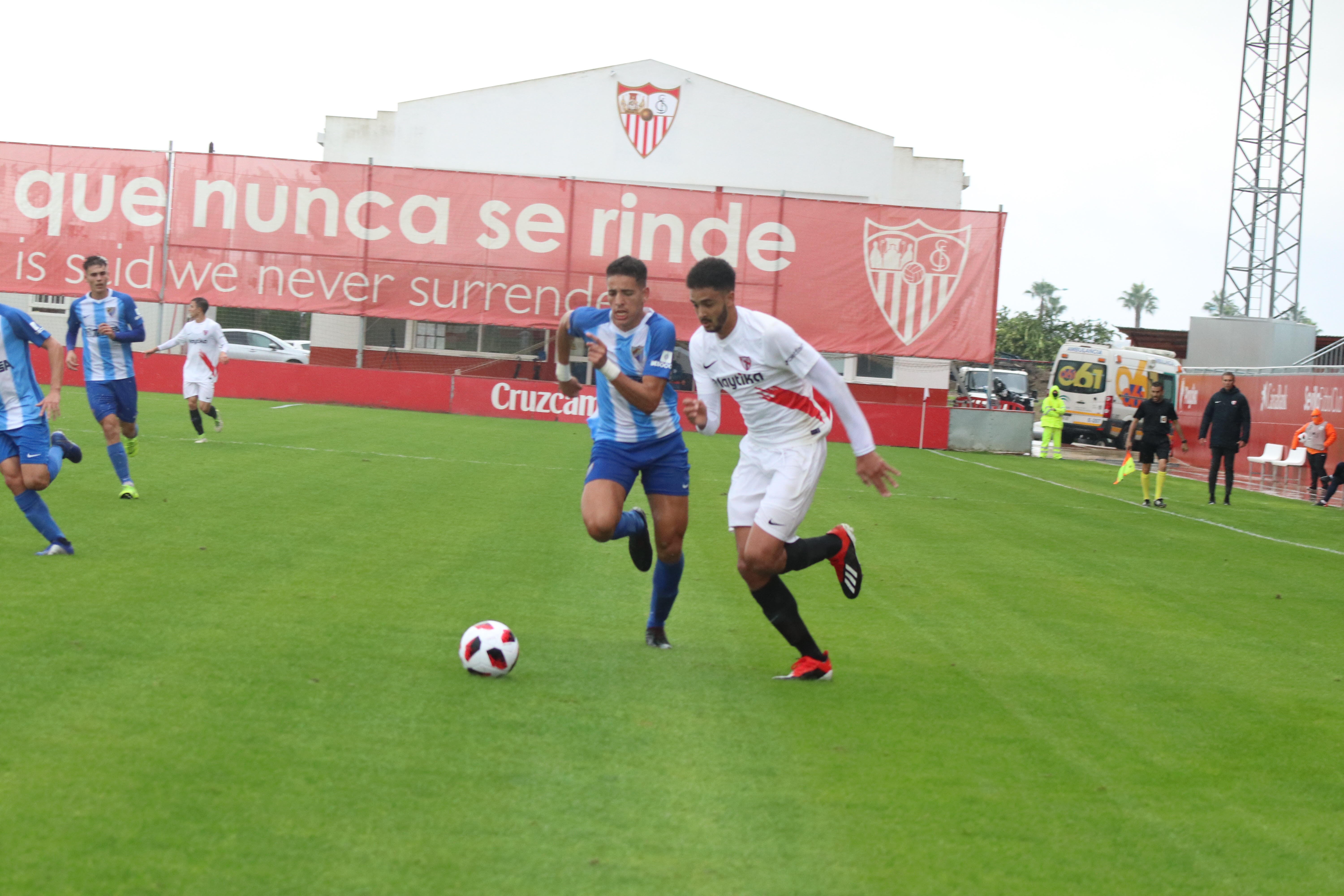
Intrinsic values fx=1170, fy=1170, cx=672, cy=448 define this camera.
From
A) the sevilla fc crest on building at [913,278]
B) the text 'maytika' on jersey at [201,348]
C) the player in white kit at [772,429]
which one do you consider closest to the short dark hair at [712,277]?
the player in white kit at [772,429]

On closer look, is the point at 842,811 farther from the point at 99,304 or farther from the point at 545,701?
the point at 99,304

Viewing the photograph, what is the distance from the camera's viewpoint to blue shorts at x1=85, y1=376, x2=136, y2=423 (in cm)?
1145

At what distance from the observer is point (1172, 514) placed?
16.6 m

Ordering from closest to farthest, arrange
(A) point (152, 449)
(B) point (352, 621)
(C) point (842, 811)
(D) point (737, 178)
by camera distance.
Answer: (C) point (842, 811)
(B) point (352, 621)
(A) point (152, 449)
(D) point (737, 178)

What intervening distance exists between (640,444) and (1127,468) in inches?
710

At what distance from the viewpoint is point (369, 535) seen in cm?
940

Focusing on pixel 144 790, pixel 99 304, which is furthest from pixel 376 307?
pixel 144 790

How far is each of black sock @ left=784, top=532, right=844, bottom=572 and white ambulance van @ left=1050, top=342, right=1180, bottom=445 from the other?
1189 inches

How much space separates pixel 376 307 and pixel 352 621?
22.7m

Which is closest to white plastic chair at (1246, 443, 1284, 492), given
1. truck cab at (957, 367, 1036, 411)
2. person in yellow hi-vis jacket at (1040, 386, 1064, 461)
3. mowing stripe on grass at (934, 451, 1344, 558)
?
person in yellow hi-vis jacket at (1040, 386, 1064, 461)

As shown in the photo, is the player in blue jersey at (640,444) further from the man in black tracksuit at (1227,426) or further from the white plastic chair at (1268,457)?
the white plastic chair at (1268,457)

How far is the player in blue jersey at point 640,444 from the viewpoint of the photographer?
245 inches

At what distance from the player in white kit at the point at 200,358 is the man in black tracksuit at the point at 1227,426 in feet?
50.0

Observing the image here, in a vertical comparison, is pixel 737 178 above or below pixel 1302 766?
above
